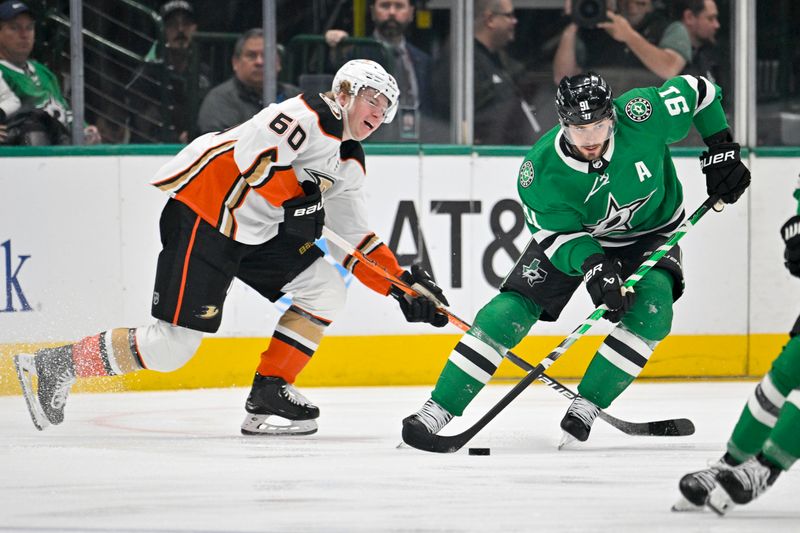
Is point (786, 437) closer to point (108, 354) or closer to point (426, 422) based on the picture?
point (426, 422)

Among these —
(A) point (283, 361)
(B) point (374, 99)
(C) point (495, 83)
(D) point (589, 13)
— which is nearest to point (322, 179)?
(B) point (374, 99)

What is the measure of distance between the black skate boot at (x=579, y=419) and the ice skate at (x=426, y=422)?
0.30 m

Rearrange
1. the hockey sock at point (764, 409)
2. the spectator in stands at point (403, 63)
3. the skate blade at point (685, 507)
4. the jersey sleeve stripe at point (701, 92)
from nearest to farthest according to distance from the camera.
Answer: the hockey sock at point (764, 409), the skate blade at point (685, 507), the jersey sleeve stripe at point (701, 92), the spectator in stands at point (403, 63)

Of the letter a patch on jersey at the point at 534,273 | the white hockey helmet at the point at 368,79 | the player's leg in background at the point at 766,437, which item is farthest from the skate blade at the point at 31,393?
the player's leg in background at the point at 766,437

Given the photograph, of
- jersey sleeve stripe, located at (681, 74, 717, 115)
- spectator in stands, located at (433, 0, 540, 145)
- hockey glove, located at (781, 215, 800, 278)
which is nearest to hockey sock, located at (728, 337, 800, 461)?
hockey glove, located at (781, 215, 800, 278)

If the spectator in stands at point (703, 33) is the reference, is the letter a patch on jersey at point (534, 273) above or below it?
below

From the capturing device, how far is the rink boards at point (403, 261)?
460 cm

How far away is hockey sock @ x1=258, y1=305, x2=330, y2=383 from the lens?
3725 mm

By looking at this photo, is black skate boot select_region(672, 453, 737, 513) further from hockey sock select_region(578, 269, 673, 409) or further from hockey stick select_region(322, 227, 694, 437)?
hockey stick select_region(322, 227, 694, 437)

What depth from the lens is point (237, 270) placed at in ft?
12.0

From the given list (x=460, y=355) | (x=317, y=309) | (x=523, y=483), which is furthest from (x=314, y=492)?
(x=317, y=309)

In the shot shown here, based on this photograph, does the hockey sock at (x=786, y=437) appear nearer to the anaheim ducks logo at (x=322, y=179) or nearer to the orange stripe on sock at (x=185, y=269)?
the anaheim ducks logo at (x=322, y=179)

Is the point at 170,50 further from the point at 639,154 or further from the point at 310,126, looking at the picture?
the point at 639,154

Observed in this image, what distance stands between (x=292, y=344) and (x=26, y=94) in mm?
1648
